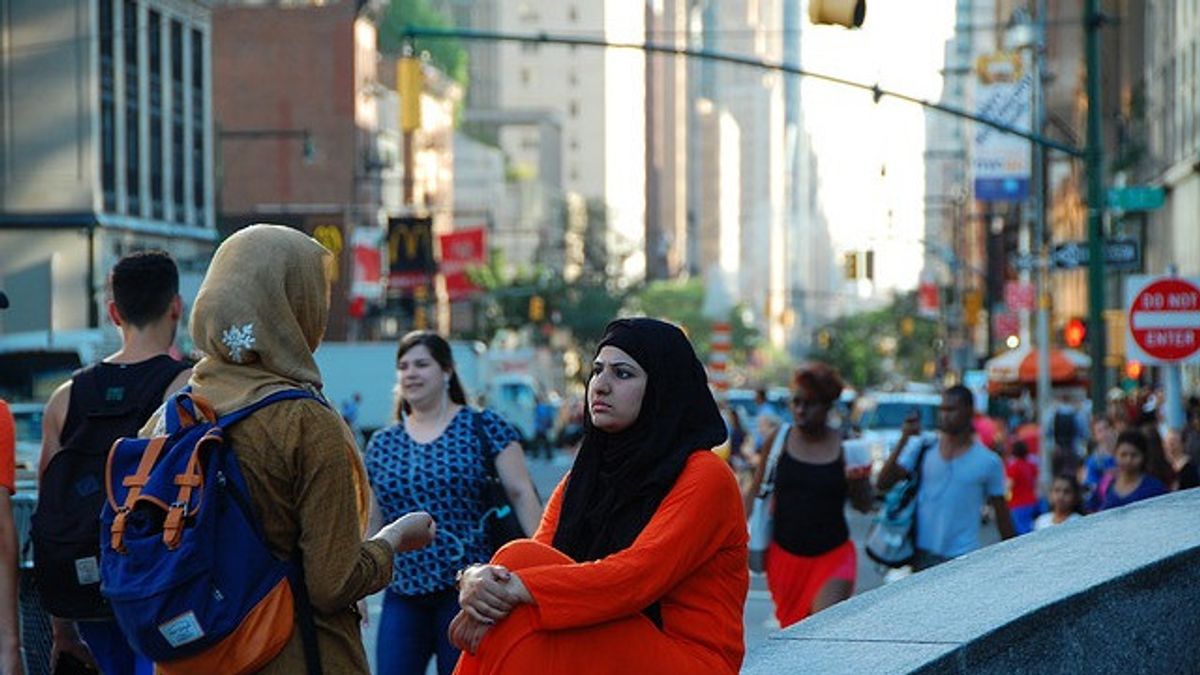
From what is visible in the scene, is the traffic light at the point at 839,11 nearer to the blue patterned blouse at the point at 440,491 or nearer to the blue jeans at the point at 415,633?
the blue patterned blouse at the point at 440,491

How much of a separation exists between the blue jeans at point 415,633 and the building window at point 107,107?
4738 centimetres

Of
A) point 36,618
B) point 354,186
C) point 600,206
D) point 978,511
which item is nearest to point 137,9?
point 354,186

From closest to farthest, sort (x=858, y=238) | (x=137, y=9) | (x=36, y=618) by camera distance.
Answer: (x=36, y=618) < (x=137, y=9) < (x=858, y=238)

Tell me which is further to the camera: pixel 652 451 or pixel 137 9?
pixel 137 9

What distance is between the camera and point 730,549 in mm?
5719

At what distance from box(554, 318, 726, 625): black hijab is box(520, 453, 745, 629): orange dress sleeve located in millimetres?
53

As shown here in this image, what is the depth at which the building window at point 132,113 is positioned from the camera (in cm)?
5778

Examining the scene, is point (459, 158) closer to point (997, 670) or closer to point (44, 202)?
point (44, 202)

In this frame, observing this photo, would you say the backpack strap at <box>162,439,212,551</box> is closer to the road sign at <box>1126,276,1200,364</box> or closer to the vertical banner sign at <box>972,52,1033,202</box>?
the road sign at <box>1126,276,1200,364</box>

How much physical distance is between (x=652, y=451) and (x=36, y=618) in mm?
3748

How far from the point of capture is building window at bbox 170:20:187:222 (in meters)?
62.4

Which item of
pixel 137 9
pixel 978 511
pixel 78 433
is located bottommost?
pixel 978 511

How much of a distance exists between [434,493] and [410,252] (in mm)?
59278

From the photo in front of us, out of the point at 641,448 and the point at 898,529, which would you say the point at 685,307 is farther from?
the point at 641,448
